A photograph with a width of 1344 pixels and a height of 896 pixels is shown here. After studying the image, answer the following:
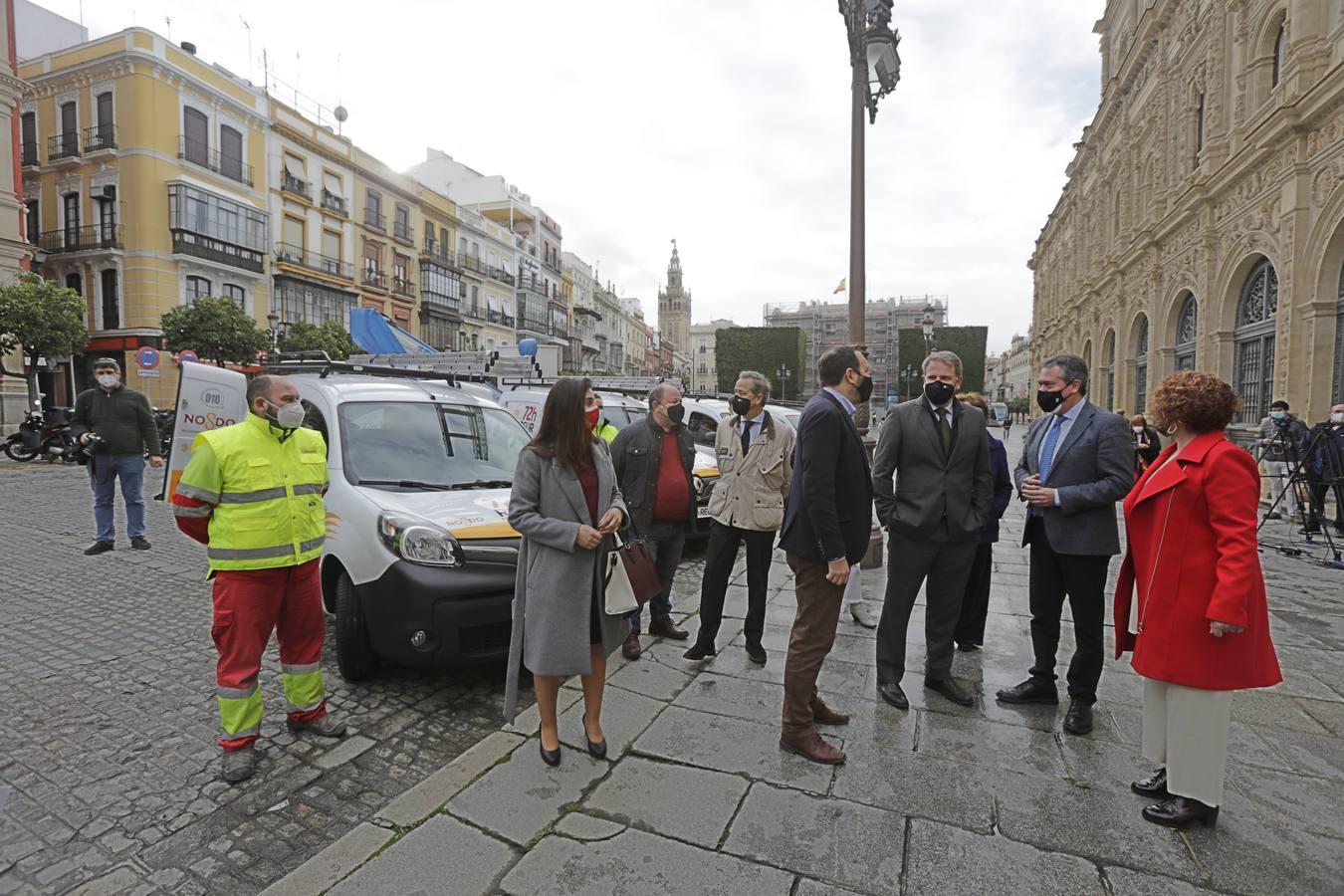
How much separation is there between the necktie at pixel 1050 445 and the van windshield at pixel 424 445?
3395 millimetres

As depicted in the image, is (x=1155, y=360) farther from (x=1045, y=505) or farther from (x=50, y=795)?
(x=50, y=795)

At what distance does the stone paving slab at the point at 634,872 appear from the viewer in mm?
2273

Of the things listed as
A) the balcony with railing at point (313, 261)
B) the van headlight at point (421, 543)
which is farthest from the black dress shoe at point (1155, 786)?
the balcony with railing at point (313, 261)

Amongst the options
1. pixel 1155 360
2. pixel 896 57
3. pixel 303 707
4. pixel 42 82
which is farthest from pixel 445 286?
pixel 303 707

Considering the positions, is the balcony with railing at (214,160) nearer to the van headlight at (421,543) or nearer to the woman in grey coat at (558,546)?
the van headlight at (421,543)

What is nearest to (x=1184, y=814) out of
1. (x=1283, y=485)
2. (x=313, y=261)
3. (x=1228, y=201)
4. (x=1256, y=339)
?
(x=1283, y=485)

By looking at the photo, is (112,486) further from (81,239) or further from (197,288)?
(81,239)

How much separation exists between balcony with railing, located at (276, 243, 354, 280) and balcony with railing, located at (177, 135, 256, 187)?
3130 mm

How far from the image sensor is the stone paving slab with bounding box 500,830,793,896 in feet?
7.46

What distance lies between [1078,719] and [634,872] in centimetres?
243

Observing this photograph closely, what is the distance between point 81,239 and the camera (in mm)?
26781

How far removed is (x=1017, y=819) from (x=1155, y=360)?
20.6 metres

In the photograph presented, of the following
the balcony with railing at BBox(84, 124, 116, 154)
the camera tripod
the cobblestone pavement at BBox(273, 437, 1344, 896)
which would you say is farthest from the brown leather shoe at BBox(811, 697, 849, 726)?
the balcony with railing at BBox(84, 124, 116, 154)

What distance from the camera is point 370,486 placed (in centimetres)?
427
